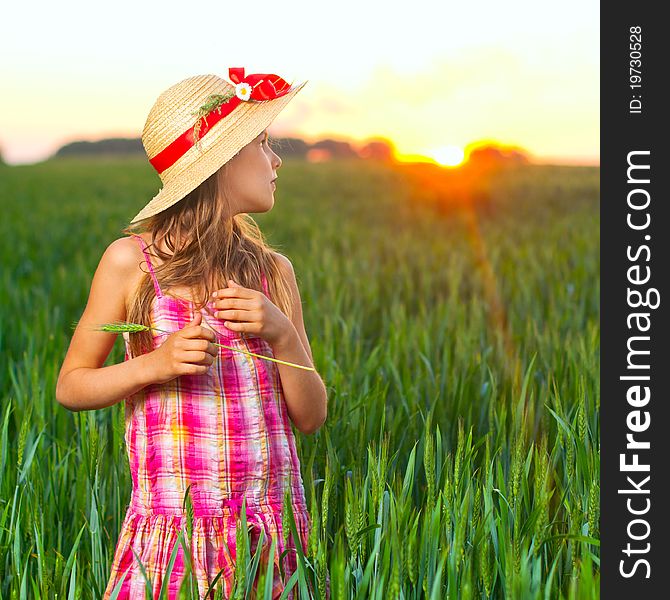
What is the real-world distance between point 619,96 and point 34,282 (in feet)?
12.3

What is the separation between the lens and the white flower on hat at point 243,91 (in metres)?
1.62

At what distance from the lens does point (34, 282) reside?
16.4 ft

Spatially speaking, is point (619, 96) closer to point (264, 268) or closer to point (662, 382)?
point (662, 382)

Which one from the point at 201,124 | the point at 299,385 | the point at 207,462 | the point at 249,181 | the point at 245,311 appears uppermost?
the point at 201,124

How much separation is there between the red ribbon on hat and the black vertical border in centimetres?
80

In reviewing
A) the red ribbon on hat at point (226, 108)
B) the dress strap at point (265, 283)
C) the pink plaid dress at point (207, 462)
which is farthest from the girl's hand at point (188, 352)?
the red ribbon on hat at point (226, 108)

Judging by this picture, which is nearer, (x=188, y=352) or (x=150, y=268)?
(x=188, y=352)

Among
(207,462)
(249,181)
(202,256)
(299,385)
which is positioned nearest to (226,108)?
(249,181)

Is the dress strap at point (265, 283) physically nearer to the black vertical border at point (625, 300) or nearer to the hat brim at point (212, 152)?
the hat brim at point (212, 152)

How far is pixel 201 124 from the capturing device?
5.21 feet

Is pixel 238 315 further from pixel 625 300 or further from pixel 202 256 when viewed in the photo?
pixel 625 300

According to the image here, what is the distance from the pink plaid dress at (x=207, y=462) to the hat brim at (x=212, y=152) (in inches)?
4.6

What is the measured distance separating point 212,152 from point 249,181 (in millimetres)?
81

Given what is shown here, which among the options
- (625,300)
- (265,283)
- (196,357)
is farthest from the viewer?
(625,300)
